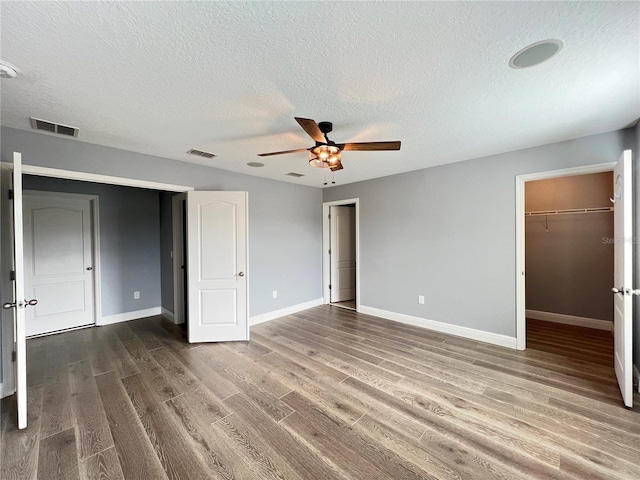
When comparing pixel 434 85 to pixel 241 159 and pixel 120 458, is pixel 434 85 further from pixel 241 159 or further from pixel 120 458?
pixel 120 458

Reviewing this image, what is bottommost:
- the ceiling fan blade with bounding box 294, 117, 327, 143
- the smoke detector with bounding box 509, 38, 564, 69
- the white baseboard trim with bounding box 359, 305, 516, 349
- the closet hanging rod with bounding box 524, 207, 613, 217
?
the white baseboard trim with bounding box 359, 305, 516, 349

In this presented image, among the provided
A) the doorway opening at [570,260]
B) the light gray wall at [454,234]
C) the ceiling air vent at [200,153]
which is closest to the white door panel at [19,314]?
the ceiling air vent at [200,153]

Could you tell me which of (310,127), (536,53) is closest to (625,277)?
(536,53)

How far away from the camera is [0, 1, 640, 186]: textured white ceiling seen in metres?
1.23

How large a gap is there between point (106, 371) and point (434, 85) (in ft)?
13.3

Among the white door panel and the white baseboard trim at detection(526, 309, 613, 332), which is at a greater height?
the white door panel

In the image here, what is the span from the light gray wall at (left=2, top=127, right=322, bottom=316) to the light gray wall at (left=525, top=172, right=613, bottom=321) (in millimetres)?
3764

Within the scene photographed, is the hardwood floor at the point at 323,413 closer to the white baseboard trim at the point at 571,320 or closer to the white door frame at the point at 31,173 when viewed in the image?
the white door frame at the point at 31,173

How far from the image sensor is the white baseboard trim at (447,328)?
328 centimetres

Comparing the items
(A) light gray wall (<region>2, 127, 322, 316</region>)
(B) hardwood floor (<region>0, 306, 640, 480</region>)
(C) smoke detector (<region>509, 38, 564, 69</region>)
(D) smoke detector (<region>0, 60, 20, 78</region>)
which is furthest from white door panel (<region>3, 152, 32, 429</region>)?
(C) smoke detector (<region>509, 38, 564, 69</region>)

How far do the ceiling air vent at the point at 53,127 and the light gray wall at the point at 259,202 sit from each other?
17 cm

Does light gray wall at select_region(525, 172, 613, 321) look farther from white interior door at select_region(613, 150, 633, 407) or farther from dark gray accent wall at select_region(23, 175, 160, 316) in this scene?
dark gray accent wall at select_region(23, 175, 160, 316)

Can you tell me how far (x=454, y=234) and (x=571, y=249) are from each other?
2.03 meters

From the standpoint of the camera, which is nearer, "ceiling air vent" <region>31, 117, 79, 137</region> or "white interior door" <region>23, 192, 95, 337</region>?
"ceiling air vent" <region>31, 117, 79, 137</region>
